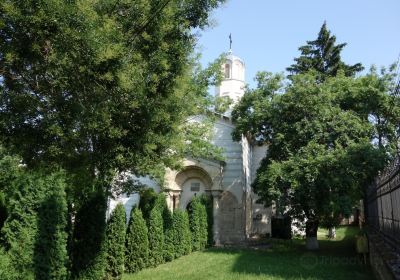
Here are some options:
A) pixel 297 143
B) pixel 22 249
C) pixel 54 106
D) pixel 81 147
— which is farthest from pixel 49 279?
pixel 297 143

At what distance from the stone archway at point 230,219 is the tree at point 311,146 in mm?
4663

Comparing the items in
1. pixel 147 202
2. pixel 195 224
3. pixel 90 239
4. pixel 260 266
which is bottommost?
pixel 260 266

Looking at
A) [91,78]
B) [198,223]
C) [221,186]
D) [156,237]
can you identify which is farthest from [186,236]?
[91,78]

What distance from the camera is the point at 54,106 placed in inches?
305

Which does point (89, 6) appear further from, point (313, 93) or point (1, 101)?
point (313, 93)

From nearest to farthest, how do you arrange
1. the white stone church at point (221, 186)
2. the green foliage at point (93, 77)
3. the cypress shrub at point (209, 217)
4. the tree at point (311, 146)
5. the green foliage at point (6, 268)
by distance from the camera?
the green foliage at point (93, 77) < the green foliage at point (6, 268) < the tree at point (311, 146) < the cypress shrub at point (209, 217) < the white stone church at point (221, 186)

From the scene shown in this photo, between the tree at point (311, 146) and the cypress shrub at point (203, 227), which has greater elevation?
the tree at point (311, 146)

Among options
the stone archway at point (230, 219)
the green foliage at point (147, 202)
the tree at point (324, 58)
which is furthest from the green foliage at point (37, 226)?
the tree at point (324, 58)

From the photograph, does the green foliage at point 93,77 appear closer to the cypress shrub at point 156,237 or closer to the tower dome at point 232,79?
the cypress shrub at point 156,237

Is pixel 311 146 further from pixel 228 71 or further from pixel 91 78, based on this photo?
pixel 228 71

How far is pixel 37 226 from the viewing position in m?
7.71

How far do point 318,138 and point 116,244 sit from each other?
1046 cm

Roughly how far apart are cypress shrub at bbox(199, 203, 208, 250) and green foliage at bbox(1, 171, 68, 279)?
39.7 feet

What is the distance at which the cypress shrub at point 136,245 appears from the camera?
1359 cm
